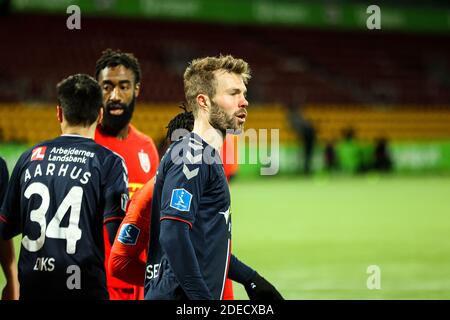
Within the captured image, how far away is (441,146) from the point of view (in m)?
27.9

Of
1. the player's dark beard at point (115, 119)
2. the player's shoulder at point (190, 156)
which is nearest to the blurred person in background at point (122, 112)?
the player's dark beard at point (115, 119)

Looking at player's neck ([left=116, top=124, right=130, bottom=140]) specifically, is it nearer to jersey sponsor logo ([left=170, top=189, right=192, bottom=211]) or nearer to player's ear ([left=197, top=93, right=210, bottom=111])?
player's ear ([left=197, top=93, right=210, bottom=111])

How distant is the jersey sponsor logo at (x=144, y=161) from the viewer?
6.02 meters

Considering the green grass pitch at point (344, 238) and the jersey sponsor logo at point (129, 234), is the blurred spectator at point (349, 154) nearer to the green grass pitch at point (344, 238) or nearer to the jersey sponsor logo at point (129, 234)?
the green grass pitch at point (344, 238)

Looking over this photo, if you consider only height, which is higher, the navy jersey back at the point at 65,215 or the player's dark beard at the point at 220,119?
the player's dark beard at the point at 220,119

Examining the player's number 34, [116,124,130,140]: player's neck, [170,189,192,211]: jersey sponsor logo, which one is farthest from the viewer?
[116,124,130,140]: player's neck

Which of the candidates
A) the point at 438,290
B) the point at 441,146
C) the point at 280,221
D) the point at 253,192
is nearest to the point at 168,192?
the point at 438,290

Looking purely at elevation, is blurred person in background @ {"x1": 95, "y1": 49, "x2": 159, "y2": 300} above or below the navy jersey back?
above

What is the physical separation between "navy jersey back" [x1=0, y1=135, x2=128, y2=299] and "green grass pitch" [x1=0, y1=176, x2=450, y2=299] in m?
3.71

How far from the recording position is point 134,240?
406 cm

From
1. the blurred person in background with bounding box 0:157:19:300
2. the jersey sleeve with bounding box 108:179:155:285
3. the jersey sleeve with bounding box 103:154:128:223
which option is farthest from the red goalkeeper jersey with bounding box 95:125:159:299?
the jersey sleeve with bounding box 108:179:155:285

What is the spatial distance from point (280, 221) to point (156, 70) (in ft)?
54.2

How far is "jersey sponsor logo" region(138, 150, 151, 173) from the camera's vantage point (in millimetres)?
6016
